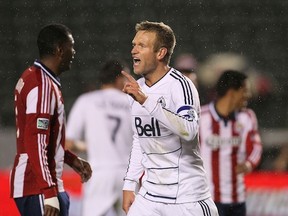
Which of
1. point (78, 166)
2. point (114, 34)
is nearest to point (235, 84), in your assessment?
point (78, 166)

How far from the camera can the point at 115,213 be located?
319 inches

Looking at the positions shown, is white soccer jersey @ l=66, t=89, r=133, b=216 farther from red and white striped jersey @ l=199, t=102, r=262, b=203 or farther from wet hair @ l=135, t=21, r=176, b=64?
wet hair @ l=135, t=21, r=176, b=64

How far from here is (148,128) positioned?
16.9 feet

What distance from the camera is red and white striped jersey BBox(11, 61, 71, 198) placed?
5.13m

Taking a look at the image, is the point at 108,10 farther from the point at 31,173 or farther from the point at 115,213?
the point at 31,173

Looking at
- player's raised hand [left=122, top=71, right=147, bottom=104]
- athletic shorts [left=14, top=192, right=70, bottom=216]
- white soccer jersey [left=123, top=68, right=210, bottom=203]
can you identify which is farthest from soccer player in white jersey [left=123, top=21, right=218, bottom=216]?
athletic shorts [left=14, top=192, right=70, bottom=216]

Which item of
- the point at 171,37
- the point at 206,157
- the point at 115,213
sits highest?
the point at 171,37

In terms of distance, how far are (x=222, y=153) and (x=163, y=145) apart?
2190mm

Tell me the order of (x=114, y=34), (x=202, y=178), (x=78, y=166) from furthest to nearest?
(x=114, y=34) < (x=78, y=166) < (x=202, y=178)

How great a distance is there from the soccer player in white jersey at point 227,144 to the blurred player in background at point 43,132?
2068mm

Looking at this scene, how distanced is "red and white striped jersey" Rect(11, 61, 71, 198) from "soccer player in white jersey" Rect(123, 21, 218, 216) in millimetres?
465

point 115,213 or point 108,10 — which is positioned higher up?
point 108,10

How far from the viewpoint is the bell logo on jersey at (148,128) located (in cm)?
513

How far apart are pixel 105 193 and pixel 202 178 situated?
298cm
